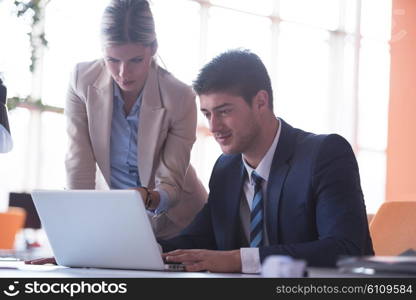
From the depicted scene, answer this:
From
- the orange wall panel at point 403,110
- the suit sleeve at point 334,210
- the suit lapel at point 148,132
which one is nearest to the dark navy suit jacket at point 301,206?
the suit sleeve at point 334,210

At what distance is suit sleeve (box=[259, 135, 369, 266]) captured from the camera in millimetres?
2041

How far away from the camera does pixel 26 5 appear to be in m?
3.81

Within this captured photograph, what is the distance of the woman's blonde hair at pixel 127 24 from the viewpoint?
2.59 metres

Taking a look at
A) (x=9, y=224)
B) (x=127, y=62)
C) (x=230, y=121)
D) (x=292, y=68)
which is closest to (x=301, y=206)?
(x=230, y=121)

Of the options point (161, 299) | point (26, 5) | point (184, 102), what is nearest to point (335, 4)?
point (26, 5)

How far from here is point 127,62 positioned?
261cm

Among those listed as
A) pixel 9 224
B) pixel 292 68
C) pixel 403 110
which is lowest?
pixel 9 224

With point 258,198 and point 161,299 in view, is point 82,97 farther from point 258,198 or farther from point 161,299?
point 161,299

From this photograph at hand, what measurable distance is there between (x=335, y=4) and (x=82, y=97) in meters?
8.28

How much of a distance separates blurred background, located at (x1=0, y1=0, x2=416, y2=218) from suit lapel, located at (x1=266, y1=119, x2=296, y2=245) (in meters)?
4.85

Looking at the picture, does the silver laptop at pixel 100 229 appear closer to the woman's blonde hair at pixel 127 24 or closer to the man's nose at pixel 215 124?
the man's nose at pixel 215 124

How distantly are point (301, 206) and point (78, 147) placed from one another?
2.86 ft

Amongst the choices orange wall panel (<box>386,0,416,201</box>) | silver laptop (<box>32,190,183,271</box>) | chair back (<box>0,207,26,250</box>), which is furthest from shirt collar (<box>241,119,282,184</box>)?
orange wall panel (<box>386,0,416,201</box>)

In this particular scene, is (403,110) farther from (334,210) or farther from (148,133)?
(334,210)
